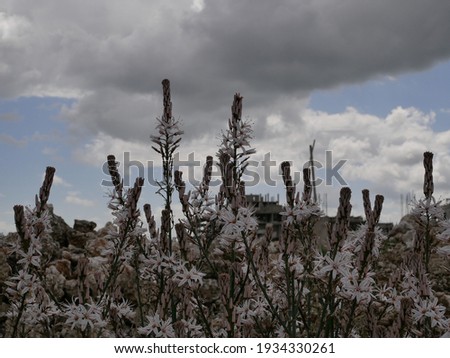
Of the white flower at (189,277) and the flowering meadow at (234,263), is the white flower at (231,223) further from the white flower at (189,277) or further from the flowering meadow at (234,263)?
the white flower at (189,277)

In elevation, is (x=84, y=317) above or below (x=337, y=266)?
below

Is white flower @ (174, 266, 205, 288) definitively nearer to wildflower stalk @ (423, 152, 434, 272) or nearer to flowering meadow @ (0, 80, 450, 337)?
flowering meadow @ (0, 80, 450, 337)

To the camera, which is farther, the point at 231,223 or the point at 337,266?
the point at 231,223

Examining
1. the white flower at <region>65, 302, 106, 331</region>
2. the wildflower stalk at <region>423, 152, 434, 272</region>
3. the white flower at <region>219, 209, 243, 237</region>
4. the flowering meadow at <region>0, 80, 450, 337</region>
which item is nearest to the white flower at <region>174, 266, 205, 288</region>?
the flowering meadow at <region>0, 80, 450, 337</region>

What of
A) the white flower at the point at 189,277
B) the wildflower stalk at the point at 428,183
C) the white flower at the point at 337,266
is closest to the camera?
the white flower at the point at 337,266

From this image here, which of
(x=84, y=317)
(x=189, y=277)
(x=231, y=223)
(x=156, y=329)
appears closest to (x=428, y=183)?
(x=231, y=223)

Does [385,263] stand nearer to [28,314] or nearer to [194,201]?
[194,201]

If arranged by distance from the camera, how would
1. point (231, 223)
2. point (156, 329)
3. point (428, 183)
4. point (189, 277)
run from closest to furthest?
1. point (231, 223)
2. point (156, 329)
3. point (189, 277)
4. point (428, 183)

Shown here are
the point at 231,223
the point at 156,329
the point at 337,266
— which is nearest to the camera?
the point at 337,266

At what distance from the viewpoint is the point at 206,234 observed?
5.67 m

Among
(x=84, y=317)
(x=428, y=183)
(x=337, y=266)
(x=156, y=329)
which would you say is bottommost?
(x=156, y=329)

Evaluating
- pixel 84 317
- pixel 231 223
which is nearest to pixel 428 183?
pixel 231 223

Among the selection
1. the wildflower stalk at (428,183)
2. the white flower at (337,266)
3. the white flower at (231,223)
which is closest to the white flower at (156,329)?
the white flower at (231,223)

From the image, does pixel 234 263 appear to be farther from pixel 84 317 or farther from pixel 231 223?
pixel 84 317
